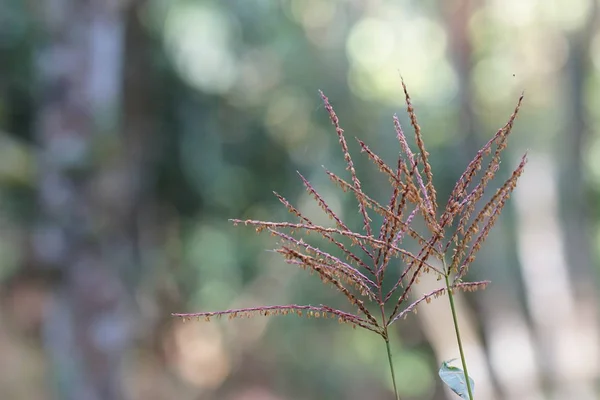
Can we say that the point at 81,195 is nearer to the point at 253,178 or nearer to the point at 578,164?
the point at 253,178

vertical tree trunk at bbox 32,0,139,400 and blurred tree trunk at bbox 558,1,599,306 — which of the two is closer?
vertical tree trunk at bbox 32,0,139,400

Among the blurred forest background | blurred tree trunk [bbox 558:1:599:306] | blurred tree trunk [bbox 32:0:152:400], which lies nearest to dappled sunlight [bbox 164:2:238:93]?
the blurred forest background

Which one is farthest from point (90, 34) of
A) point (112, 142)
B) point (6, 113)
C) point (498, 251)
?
point (498, 251)

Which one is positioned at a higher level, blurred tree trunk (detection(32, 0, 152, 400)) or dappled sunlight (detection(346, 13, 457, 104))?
dappled sunlight (detection(346, 13, 457, 104))

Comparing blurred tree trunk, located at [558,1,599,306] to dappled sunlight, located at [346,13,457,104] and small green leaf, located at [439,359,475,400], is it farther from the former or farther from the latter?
small green leaf, located at [439,359,475,400]

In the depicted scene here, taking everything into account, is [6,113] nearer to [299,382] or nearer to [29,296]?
[29,296]

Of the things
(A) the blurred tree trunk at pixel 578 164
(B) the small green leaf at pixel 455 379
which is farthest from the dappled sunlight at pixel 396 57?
(B) the small green leaf at pixel 455 379

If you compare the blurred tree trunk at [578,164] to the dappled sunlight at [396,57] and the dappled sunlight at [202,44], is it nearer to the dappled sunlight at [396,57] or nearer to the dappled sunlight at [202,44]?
the dappled sunlight at [396,57]
